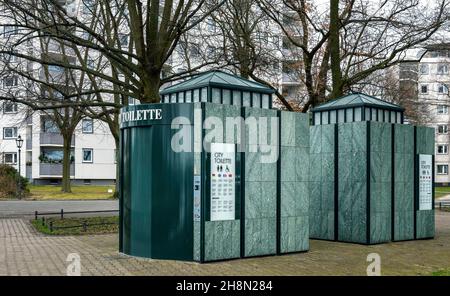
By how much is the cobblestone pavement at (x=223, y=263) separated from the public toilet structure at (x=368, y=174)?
0.60 metres

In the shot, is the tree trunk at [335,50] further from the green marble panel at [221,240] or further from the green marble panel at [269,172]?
the green marble panel at [221,240]

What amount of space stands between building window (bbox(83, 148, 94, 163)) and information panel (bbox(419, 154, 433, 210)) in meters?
43.7

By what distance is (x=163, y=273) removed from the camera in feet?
32.2

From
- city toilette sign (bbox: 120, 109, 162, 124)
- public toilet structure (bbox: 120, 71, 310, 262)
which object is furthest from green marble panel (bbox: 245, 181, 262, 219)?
city toilette sign (bbox: 120, 109, 162, 124)

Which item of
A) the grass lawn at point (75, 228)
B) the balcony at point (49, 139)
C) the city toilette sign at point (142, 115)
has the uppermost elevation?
the balcony at point (49, 139)

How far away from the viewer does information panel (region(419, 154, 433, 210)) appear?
15.8 metres

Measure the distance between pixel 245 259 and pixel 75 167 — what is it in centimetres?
4559

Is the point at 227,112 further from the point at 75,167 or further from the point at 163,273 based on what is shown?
the point at 75,167

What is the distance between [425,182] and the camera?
15.9m

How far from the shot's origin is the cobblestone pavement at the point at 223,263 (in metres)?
10.1

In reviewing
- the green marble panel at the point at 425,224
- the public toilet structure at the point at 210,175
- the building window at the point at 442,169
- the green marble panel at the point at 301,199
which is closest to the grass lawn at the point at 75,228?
the public toilet structure at the point at 210,175

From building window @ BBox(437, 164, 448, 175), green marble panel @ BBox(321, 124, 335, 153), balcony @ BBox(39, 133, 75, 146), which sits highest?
balcony @ BBox(39, 133, 75, 146)

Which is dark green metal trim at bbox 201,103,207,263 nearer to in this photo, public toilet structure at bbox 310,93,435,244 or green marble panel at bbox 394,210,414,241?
public toilet structure at bbox 310,93,435,244

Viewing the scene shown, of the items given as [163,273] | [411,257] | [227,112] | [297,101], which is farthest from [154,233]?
[297,101]
